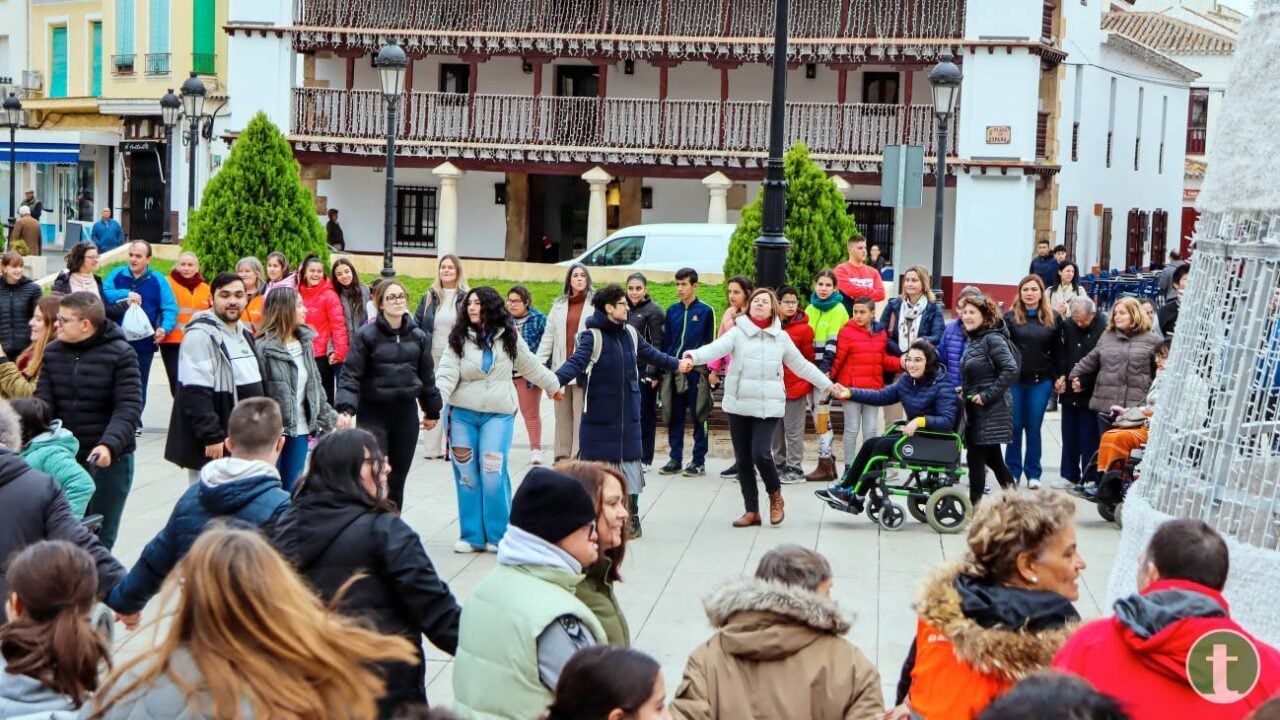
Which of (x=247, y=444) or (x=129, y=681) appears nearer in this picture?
(x=129, y=681)

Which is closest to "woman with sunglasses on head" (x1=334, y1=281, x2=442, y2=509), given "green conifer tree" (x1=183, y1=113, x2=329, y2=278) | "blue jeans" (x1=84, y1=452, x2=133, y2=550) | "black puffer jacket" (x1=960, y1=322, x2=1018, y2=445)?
"blue jeans" (x1=84, y1=452, x2=133, y2=550)

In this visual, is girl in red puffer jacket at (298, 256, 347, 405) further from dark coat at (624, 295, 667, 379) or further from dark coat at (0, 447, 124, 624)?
dark coat at (0, 447, 124, 624)

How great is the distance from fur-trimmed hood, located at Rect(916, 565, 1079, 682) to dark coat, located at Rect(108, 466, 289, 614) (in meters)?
2.51

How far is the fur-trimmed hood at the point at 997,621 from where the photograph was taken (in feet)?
15.5

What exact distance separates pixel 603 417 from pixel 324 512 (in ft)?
18.6

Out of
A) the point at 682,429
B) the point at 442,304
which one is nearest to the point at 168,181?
the point at 442,304

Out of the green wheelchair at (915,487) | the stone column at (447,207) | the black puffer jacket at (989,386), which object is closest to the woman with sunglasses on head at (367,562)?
the green wheelchair at (915,487)

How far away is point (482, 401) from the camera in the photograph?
10.7 metres

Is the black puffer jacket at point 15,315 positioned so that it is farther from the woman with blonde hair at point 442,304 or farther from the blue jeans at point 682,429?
the blue jeans at point 682,429

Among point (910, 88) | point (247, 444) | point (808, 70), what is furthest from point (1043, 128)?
point (247, 444)

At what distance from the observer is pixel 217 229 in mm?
21312

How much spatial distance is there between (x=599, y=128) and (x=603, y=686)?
115 feet

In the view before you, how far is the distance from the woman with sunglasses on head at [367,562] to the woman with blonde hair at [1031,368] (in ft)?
29.3

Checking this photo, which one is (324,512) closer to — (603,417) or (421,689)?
(421,689)
